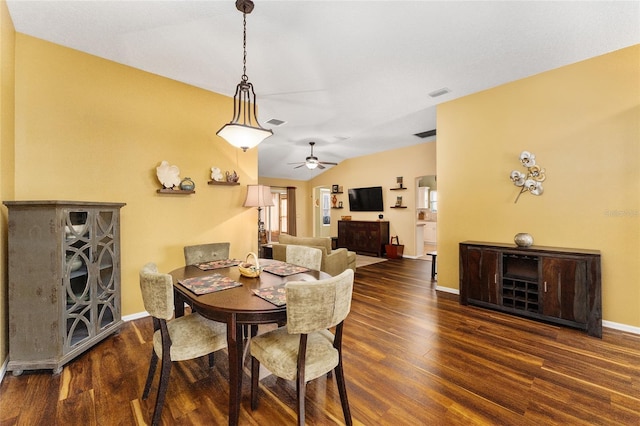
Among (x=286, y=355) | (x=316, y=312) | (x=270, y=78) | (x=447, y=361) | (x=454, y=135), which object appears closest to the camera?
(x=316, y=312)

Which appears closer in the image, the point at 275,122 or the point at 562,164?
the point at 562,164

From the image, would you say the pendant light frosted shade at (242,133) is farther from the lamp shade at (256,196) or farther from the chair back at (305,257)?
the lamp shade at (256,196)

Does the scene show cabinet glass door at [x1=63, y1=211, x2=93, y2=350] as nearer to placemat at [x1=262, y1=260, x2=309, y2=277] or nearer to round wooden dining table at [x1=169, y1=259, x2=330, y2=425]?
round wooden dining table at [x1=169, y1=259, x2=330, y2=425]

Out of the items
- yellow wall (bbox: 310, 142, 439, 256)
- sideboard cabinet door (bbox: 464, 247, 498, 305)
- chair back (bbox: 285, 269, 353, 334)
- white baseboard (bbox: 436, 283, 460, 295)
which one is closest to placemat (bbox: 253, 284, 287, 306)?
chair back (bbox: 285, 269, 353, 334)

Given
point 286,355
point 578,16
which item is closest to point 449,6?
point 578,16

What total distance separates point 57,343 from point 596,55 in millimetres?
6062

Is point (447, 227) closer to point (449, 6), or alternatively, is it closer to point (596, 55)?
point (596, 55)

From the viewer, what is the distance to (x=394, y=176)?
737 cm

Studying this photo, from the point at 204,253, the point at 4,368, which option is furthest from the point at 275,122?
the point at 4,368

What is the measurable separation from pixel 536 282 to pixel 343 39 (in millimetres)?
3515

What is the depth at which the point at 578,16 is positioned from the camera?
7.59 ft

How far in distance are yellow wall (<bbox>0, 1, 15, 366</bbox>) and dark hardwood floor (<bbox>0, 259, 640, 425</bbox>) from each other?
1.95ft

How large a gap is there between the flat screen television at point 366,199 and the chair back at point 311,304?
6.47 meters

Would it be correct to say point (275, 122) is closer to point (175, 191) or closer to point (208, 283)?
point (175, 191)
